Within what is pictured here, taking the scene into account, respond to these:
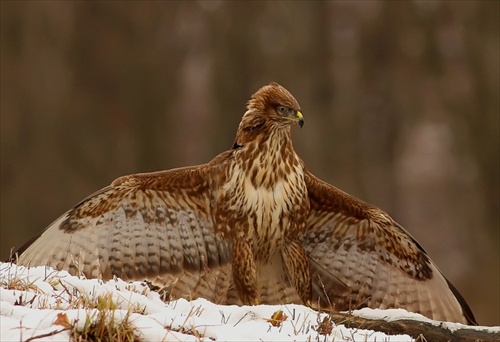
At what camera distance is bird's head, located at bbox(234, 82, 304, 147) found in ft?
25.7

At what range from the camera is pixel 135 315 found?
4836mm

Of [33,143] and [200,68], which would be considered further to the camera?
[200,68]

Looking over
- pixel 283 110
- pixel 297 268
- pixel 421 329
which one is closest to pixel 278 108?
A: pixel 283 110

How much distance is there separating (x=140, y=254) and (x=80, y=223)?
A: 0.53 metres

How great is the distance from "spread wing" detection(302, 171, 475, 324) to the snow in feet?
6.53

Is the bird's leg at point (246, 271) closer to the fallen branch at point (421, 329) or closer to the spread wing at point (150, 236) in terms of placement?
the spread wing at point (150, 236)

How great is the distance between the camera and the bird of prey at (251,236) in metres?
7.81

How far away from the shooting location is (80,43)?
78.5 ft

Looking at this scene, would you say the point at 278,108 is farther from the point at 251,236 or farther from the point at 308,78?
the point at 308,78

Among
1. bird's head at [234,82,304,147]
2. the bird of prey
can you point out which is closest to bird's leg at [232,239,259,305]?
the bird of prey

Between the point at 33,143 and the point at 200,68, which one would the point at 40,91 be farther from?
the point at 200,68

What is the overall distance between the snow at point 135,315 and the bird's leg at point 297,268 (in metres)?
1.93

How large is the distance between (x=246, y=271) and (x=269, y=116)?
1199 millimetres

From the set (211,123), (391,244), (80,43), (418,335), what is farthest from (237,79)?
(418,335)
